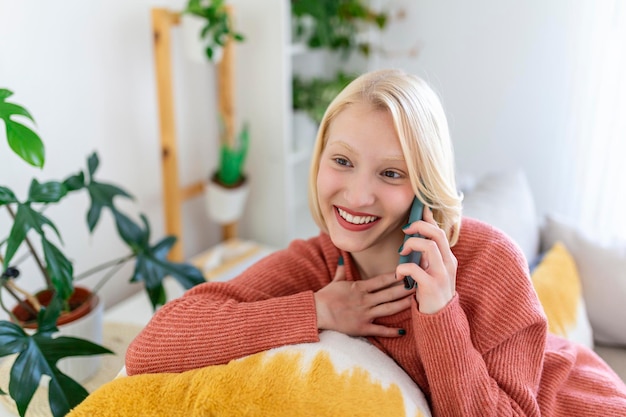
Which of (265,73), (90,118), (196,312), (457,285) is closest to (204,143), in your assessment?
(265,73)

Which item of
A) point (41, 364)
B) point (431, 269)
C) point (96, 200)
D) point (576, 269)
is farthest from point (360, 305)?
point (576, 269)

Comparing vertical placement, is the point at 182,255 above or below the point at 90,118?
below

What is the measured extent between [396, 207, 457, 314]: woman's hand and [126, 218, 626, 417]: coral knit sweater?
2 centimetres

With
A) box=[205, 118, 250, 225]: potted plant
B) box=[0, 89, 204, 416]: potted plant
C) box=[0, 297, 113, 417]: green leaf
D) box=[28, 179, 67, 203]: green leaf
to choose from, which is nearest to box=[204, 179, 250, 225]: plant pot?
box=[205, 118, 250, 225]: potted plant

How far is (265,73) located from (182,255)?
2.32 ft

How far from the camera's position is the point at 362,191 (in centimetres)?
88

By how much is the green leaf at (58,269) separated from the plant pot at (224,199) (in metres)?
0.88

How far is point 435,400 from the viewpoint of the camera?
856 mm

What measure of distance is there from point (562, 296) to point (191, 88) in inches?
53.0

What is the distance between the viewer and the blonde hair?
0.86m

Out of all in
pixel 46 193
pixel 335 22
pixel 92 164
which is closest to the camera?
pixel 46 193

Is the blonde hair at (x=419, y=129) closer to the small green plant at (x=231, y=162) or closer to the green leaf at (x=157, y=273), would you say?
the green leaf at (x=157, y=273)

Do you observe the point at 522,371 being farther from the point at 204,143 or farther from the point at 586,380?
the point at 204,143

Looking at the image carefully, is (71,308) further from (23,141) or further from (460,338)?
(460,338)
